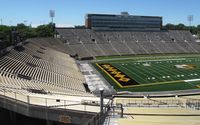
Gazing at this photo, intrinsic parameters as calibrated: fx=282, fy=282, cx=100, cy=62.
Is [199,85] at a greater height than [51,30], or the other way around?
[51,30]

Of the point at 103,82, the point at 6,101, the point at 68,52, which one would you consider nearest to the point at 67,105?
the point at 6,101

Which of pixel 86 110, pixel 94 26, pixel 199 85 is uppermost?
pixel 94 26

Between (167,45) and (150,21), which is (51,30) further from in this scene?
(167,45)

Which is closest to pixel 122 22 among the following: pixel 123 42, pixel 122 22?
pixel 122 22

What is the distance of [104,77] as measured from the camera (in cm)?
4100

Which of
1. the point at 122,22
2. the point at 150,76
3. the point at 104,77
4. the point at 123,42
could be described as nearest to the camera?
the point at 104,77

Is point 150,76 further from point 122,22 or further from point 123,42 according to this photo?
point 122,22

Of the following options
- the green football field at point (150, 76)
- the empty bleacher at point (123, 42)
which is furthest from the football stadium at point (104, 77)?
the empty bleacher at point (123, 42)

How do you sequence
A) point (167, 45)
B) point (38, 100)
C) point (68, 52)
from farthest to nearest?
point (167, 45)
point (68, 52)
point (38, 100)

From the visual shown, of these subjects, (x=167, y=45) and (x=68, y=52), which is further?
(x=167, y=45)

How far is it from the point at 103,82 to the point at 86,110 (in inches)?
903

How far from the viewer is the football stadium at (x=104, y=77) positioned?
1494 cm

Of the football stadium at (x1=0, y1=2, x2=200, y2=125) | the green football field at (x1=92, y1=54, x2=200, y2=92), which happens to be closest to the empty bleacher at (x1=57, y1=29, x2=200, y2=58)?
the football stadium at (x1=0, y1=2, x2=200, y2=125)

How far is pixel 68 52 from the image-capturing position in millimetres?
64312
